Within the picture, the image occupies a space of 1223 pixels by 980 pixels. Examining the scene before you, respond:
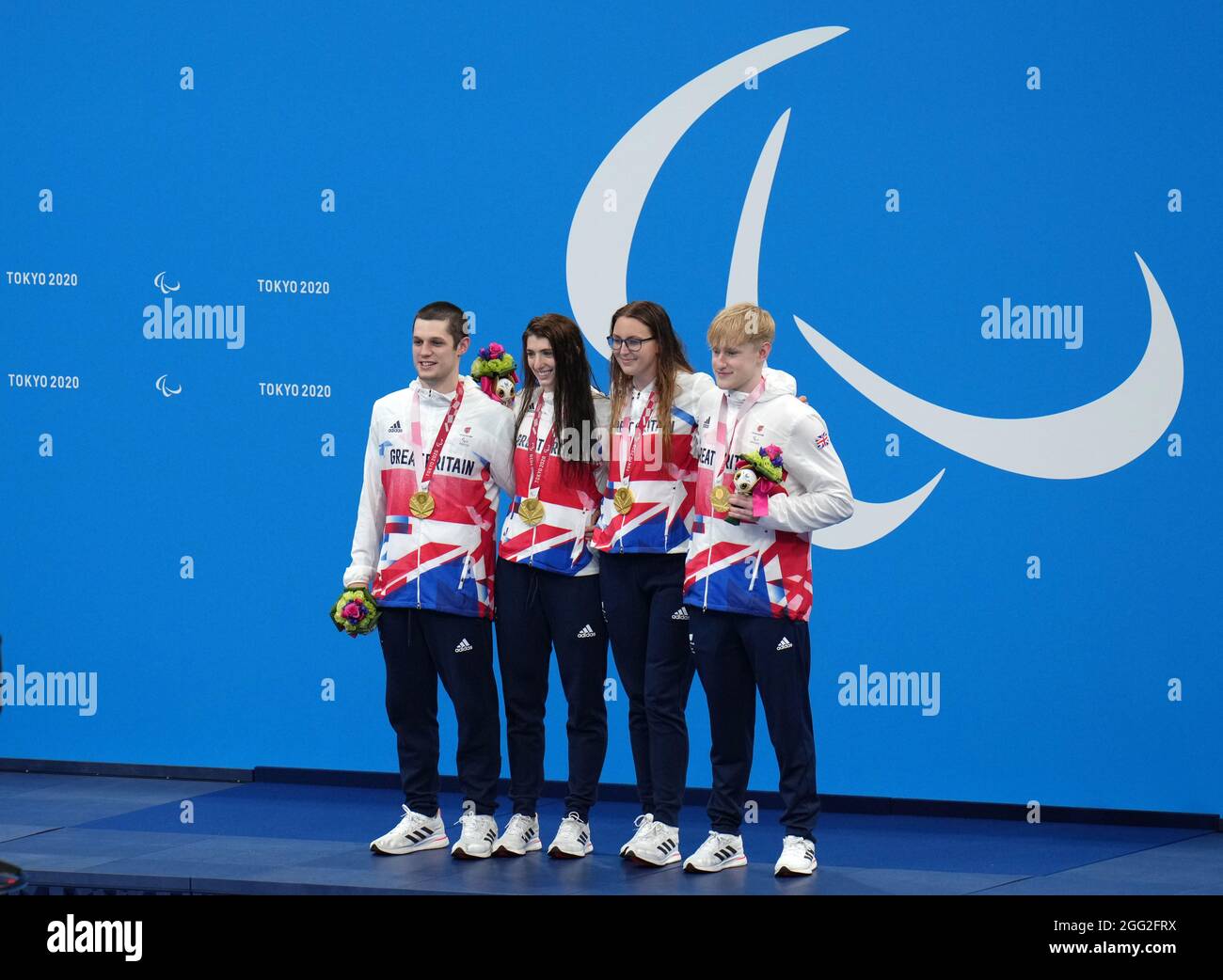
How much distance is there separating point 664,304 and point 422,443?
1.55 metres

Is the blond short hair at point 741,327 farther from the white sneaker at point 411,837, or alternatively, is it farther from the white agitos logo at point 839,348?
the white sneaker at point 411,837

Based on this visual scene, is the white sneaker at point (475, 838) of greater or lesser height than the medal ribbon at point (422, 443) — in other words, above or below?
below

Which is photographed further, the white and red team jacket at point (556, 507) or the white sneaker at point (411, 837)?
the white sneaker at point (411, 837)

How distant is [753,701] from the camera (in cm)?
531

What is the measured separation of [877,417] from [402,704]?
2.11 m

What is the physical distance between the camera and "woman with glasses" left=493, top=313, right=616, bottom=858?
546 cm

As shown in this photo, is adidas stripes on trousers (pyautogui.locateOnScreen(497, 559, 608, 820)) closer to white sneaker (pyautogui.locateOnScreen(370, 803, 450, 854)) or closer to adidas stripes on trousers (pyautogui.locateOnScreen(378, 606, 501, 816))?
adidas stripes on trousers (pyautogui.locateOnScreen(378, 606, 501, 816))

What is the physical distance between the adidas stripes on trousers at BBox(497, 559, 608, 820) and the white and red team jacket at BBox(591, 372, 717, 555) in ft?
0.68

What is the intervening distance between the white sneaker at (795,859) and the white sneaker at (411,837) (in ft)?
3.77

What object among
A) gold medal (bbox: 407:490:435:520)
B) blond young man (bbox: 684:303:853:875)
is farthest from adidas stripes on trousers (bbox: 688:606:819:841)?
gold medal (bbox: 407:490:435:520)

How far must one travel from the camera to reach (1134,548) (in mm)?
6207

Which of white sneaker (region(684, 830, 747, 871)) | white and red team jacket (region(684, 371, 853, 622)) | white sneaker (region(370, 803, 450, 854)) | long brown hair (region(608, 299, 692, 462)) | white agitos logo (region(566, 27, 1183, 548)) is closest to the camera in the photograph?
white and red team jacket (region(684, 371, 853, 622))

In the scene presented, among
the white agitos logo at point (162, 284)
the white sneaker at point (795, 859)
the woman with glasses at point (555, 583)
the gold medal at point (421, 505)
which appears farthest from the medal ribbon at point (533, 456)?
the white agitos logo at point (162, 284)

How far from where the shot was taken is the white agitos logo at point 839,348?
619cm
